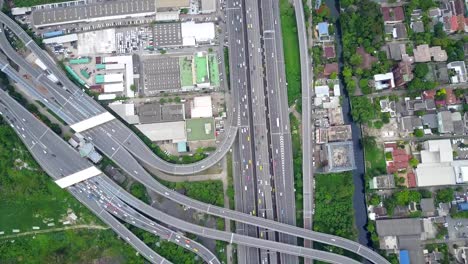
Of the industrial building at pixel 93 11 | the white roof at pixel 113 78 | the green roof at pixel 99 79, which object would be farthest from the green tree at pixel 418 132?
the green roof at pixel 99 79

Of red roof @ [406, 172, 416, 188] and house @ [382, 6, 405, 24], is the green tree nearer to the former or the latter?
red roof @ [406, 172, 416, 188]

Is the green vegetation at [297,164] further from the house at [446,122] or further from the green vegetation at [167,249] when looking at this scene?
the house at [446,122]

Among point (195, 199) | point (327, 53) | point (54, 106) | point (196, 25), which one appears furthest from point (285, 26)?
point (54, 106)

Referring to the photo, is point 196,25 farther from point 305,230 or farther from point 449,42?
point 449,42

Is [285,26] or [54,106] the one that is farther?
[285,26]

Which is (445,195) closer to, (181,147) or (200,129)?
(200,129)

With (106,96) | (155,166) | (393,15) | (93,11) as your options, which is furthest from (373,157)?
(93,11)

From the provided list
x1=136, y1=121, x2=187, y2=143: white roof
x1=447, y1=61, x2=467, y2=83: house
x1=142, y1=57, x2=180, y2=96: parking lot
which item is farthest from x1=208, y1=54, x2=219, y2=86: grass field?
x1=447, y1=61, x2=467, y2=83: house
